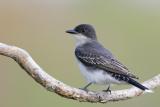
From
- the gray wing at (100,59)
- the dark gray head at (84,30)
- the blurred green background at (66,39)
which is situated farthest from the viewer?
the blurred green background at (66,39)

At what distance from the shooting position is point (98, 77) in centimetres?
1311

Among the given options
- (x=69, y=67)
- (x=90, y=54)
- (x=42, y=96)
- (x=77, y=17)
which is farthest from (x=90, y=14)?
(x=90, y=54)

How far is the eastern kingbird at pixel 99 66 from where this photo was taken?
1285cm

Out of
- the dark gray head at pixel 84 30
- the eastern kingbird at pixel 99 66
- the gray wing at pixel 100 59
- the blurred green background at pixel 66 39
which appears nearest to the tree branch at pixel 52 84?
the eastern kingbird at pixel 99 66

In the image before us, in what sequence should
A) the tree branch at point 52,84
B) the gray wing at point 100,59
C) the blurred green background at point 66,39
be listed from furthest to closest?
the blurred green background at point 66,39 < the gray wing at point 100,59 < the tree branch at point 52,84

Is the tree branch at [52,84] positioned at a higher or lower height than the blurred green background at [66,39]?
lower

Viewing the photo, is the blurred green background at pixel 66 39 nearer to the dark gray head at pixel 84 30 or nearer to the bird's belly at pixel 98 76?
the dark gray head at pixel 84 30

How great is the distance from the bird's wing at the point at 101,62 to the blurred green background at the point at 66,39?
419 centimetres

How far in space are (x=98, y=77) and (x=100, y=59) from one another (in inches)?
12.7

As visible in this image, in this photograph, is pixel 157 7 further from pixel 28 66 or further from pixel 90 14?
pixel 28 66

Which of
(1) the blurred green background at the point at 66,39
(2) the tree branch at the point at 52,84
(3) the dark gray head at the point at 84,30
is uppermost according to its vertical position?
(1) the blurred green background at the point at 66,39

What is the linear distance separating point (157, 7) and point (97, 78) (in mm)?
13274

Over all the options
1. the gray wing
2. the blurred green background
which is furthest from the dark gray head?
the blurred green background

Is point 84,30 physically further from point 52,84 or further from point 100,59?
point 52,84
